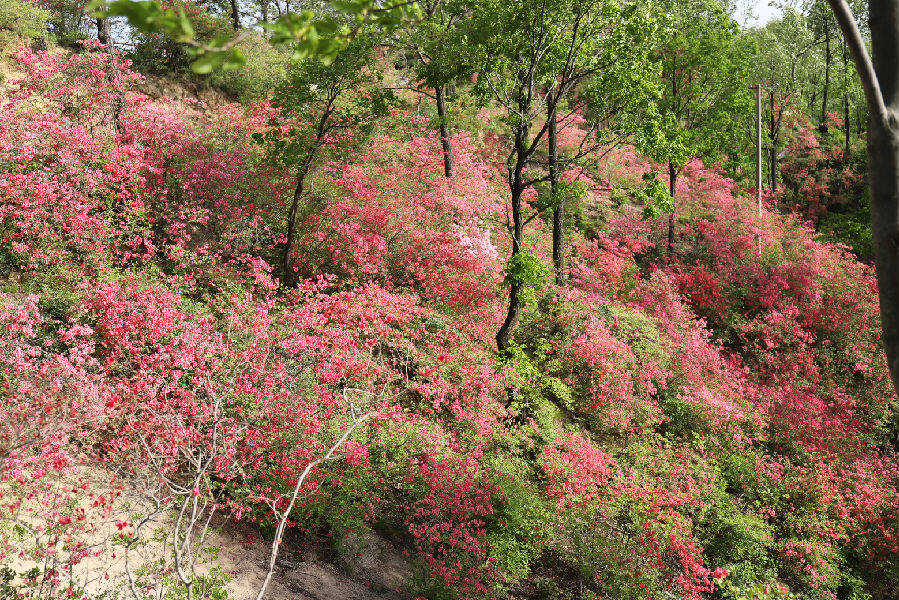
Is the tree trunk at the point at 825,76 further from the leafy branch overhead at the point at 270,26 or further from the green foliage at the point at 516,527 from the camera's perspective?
the leafy branch overhead at the point at 270,26

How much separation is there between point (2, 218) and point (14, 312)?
10.7 feet

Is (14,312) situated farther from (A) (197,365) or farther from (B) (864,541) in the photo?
(B) (864,541)

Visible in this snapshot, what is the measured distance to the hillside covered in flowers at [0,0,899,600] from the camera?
22.4 ft

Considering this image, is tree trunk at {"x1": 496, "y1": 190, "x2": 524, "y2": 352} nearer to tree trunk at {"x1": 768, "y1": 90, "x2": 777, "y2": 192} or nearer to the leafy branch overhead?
the leafy branch overhead

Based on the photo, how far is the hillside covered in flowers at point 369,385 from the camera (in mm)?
6836

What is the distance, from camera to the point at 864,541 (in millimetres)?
11023

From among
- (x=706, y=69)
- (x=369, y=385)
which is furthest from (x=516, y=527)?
(x=706, y=69)

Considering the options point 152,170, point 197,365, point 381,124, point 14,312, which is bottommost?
point 197,365

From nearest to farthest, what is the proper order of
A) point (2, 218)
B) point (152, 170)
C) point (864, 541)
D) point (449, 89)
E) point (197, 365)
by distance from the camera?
point (197, 365) → point (2, 218) → point (864, 541) → point (152, 170) → point (449, 89)

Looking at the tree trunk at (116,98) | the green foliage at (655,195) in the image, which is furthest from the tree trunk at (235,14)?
the green foliage at (655,195)

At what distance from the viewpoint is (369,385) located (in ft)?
29.5

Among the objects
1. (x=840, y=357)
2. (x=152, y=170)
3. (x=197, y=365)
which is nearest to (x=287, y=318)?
(x=197, y=365)

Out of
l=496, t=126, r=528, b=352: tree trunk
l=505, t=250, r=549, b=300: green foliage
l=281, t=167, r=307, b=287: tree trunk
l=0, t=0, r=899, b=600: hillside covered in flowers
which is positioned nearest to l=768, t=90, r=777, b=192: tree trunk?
l=0, t=0, r=899, b=600: hillside covered in flowers

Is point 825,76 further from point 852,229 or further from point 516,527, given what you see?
point 516,527
